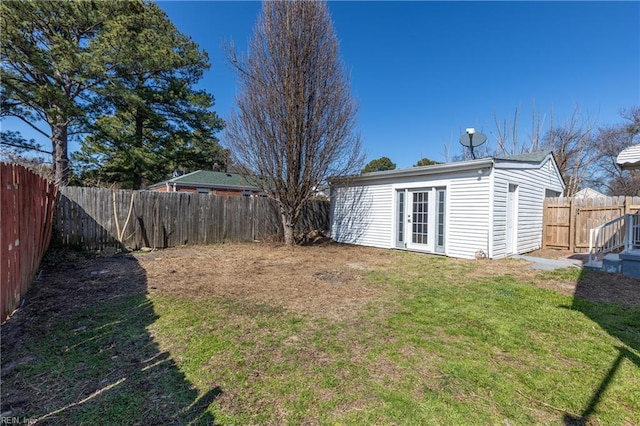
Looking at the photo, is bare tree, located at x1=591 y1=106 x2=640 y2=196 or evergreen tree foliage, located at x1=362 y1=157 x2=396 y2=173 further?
evergreen tree foliage, located at x1=362 y1=157 x2=396 y2=173

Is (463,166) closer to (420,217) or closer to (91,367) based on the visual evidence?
(420,217)

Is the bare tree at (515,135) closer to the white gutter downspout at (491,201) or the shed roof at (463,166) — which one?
the shed roof at (463,166)

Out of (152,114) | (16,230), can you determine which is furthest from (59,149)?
(16,230)

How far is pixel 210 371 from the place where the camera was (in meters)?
2.39

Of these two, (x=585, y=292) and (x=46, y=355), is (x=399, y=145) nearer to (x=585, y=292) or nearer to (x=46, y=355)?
(x=585, y=292)

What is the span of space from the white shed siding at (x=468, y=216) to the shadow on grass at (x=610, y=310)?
7.33 feet

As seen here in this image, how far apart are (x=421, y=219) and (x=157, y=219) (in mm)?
8199

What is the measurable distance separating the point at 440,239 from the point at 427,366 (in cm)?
666

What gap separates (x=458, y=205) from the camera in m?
8.21

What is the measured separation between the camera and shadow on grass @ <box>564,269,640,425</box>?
89.8 inches

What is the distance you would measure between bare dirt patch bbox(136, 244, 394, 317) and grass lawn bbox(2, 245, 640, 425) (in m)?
0.06

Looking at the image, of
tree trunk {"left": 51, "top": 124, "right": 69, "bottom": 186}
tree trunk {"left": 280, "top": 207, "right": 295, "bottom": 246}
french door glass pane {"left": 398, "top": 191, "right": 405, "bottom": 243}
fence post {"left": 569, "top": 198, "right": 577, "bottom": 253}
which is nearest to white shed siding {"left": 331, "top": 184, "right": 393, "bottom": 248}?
french door glass pane {"left": 398, "top": 191, "right": 405, "bottom": 243}

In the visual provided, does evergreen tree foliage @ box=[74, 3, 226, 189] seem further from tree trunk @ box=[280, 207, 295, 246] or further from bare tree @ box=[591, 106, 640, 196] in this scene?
bare tree @ box=[591, 106, 640, 196]

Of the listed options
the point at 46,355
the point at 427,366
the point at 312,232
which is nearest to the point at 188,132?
the point at 312,232
